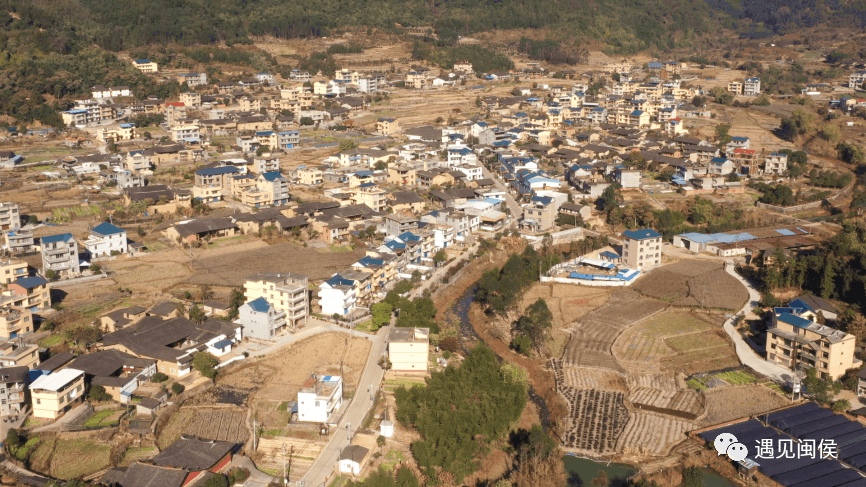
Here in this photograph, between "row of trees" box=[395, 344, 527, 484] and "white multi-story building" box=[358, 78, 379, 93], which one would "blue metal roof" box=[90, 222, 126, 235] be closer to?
"row of trees" box=[395, 344, 527, 484]

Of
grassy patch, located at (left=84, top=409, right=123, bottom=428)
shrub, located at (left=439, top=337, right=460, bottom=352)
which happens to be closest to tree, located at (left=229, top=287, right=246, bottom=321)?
grassy patch, located at (left=84, top=409, right=123, bottom=428)

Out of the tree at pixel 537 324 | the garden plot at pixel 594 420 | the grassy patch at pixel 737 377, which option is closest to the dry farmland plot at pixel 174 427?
the garden plot at pixel 594 420

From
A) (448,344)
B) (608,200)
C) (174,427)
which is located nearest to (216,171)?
(608,200)

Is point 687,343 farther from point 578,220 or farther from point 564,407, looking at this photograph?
point 578,220

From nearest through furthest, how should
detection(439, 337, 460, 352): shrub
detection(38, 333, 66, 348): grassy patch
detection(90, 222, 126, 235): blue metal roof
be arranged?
1. detection(38, 333, 66, 348): grassy patch
2. detection(439, 337, 460, 352): shrub
3. detection(90, 222, 126, 235): blue metal roof

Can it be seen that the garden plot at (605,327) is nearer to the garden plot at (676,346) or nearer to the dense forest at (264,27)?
the garden plot at (676,346)

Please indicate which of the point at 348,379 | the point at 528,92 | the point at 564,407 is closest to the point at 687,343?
the point at 564,407
